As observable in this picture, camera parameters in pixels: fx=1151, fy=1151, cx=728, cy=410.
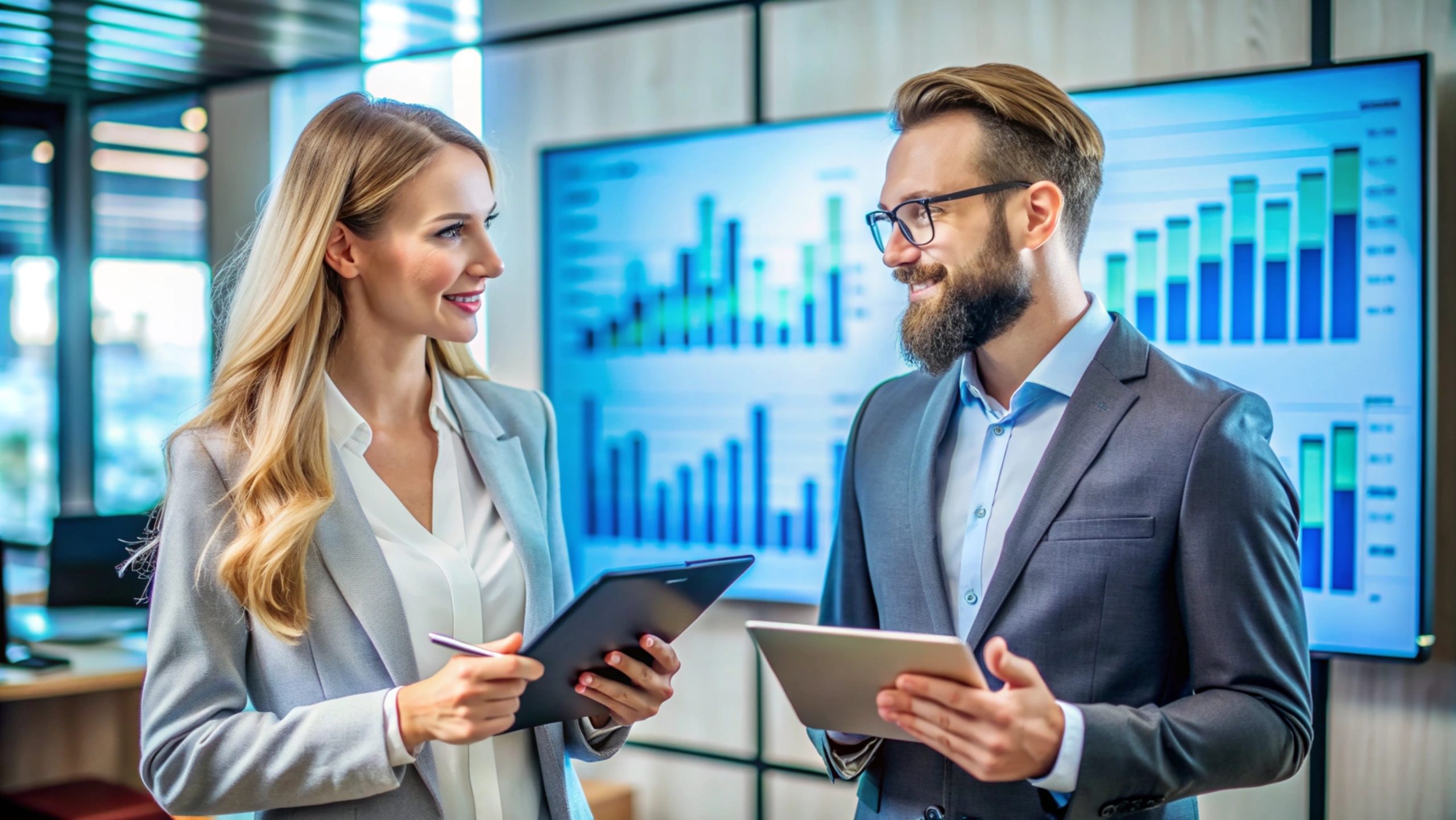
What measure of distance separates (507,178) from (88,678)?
2.19 meters

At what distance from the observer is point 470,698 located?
140 cm

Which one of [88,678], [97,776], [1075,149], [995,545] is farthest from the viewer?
[97,776]

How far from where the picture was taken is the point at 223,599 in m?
1.51

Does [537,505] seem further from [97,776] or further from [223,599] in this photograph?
[97,776]

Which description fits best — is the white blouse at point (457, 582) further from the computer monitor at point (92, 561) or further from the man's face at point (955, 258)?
the computer monitor at point (92, 561)

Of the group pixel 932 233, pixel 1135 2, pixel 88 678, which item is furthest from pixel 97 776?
pixel 1135 2

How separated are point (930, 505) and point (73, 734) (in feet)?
11.4

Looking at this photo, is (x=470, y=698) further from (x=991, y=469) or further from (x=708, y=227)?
(x=708, y=227)

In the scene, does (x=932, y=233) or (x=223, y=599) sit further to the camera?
(x=932, y=233)

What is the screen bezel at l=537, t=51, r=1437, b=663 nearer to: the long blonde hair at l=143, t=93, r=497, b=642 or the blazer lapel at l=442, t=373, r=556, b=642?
the blazer lapel at l=442, t=373, r=556, b=642

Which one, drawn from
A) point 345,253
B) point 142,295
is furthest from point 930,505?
point 142,295

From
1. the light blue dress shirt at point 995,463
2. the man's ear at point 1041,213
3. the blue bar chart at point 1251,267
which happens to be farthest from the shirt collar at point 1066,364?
the blue bar chart at point 1251,267

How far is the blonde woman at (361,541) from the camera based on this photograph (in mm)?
1474

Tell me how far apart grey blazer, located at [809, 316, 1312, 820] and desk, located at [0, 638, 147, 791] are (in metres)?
3.01
